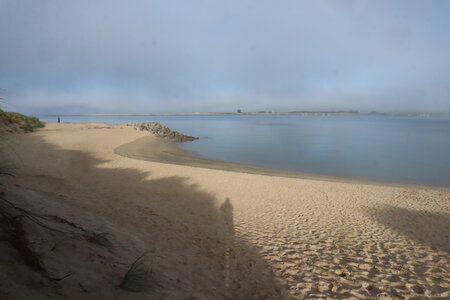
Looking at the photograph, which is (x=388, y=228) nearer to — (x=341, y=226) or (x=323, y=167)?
(x=341, y=226)

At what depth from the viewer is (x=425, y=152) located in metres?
25.4

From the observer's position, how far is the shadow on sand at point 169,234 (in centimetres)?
328

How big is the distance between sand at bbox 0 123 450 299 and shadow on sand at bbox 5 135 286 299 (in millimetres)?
26

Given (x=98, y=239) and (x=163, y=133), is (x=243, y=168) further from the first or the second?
(x=163, y=133)

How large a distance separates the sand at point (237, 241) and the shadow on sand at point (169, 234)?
26 millimetres

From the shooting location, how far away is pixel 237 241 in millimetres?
5430

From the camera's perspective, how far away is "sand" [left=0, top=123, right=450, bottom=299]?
288 cm

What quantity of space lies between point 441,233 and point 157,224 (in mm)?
8109

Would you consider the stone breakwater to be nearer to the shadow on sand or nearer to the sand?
the sand

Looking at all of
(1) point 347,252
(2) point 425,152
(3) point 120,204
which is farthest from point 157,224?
(2) point 425,152

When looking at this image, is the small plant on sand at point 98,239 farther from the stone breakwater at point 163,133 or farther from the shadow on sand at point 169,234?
the stone breakwater at point 163,133

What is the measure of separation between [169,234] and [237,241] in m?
1.65

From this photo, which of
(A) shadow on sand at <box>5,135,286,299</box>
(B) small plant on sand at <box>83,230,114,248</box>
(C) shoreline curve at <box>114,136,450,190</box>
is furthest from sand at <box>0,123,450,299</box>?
(C) shoreline curve at <box>114,136,450,190</box>

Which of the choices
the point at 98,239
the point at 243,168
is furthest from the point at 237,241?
the point at 243,168
